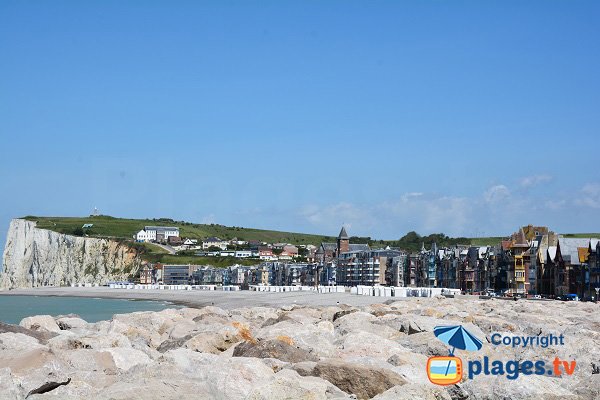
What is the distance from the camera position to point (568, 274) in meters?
74.7

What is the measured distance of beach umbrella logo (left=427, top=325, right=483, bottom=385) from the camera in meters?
11.2

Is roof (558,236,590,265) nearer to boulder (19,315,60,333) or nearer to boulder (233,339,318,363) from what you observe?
boulder (19,315,60,333)

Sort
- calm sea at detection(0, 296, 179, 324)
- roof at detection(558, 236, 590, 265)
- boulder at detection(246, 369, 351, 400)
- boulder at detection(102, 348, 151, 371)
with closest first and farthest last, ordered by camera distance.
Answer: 1. boulder at detection(246, 369, 351, 400)
2. boulder at detection(102, 348, 151, 371)
3. calm sea at detection(0, 296, 179, 324)
4. roof at detection(558, 236, 590, 265)

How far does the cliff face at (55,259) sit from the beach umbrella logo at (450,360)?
476 feet

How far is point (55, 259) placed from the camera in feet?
508

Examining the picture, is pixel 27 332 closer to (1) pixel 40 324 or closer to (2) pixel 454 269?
(1) pixel 40 324

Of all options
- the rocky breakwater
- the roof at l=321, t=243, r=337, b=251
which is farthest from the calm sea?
the roof at l=321, t=243, r=337, b=251

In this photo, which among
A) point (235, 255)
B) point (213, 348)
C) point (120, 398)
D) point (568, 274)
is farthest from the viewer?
point (235, 255)

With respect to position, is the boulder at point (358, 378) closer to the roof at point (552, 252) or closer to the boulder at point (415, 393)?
the boulder at point (415, 393)

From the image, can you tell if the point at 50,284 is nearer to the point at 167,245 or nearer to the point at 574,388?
the point at 167,245

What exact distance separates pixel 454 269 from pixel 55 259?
83.7 metres

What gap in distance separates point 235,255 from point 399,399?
180630 millimetres

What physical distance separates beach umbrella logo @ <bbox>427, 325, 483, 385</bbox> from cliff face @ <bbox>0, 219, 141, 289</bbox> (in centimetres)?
14515

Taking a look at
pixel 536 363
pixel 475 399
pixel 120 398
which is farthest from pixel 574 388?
pixel 120 398
